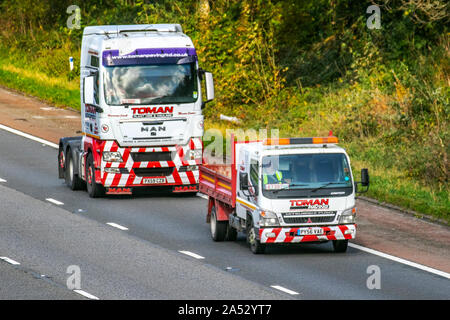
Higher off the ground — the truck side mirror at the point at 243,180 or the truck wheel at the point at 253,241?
the truck side mirror at the point at 243,180

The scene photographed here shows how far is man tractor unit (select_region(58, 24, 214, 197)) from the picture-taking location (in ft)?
83.5

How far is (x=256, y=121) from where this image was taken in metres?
36.0

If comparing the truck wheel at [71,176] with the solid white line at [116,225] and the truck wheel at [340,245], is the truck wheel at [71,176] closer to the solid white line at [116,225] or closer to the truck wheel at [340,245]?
the solid white line at [116,225]

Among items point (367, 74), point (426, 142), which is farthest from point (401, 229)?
point (367, 74)

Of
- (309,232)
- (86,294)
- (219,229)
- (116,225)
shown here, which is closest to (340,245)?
(309,232)

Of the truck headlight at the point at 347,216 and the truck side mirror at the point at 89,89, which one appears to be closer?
the truck headlight at the point at 347,216

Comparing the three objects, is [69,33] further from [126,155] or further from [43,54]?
[126,155]

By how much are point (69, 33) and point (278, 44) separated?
1236 centimetres

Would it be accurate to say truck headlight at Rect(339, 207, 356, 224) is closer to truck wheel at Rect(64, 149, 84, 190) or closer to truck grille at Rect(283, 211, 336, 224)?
truck grille at Rect(283, 211, 336, 224)

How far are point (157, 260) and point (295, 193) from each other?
107 inches

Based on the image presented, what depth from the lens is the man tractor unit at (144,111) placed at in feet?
83.5

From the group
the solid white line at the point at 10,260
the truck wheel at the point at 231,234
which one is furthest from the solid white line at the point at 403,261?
the solid white line at the point at 10,260

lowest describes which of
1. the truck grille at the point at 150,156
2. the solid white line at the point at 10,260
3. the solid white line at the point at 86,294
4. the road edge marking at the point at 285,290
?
the road edge marking at the point at 285,290

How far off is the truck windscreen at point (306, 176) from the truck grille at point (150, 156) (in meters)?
6.72
